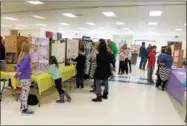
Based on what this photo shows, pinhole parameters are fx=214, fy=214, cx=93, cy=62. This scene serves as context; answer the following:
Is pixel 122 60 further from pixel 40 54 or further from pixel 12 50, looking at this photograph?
pixel 12 50

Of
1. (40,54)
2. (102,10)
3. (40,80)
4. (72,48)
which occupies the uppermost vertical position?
(102,10)

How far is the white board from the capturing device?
211 inches

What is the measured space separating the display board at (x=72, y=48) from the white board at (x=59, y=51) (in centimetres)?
29

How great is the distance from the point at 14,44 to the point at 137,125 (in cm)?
305

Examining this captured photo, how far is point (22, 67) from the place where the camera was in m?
3.79

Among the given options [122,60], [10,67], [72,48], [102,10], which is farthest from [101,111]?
[102,10]

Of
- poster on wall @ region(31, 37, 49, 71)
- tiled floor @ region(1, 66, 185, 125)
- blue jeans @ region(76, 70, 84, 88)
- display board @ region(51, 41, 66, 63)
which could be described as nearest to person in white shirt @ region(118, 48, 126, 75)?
blue jeans @ region(76, 70, 84, 88)

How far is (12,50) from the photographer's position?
15.4 ft

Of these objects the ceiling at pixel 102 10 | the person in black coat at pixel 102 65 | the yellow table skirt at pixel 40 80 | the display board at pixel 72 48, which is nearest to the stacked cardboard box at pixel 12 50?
the yellow table skirt at pixel 40 80

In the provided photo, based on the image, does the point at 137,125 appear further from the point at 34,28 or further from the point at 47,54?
the point at 34,28

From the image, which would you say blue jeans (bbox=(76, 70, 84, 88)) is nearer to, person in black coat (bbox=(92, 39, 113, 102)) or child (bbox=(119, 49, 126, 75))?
person in black coat (bbox=(92, 39, 113, 102))

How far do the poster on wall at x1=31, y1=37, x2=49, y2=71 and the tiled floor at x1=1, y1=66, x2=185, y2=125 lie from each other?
783 mm

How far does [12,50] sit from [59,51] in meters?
1.26

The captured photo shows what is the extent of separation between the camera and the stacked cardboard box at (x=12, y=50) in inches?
184
